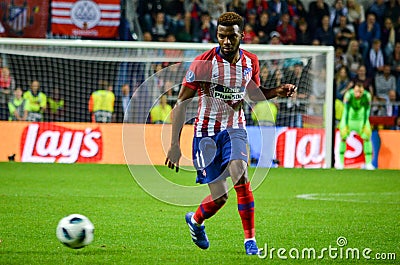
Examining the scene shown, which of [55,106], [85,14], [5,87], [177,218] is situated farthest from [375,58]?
[177,218]

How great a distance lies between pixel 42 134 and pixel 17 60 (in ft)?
7.52

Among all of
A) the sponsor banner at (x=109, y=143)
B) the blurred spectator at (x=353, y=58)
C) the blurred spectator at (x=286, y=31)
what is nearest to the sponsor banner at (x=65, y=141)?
the sponsor banner at (x=109, y=143)

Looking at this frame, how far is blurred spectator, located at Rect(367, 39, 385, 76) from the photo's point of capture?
22078 millimetres

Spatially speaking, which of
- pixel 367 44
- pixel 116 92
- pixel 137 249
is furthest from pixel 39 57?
pixel 137 249

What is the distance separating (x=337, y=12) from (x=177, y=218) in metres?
14.1

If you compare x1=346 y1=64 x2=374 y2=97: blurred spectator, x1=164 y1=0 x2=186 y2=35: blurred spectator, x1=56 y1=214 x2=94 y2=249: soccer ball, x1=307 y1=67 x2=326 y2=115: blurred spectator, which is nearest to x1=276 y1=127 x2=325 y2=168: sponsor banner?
x1=307 y1=67 x2=326 y2=115: blurred spectator

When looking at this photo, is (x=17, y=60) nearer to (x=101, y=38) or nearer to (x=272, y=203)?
(x=101, y=38)

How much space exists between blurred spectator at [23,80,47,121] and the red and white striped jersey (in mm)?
11466

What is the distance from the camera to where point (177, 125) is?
721 cm

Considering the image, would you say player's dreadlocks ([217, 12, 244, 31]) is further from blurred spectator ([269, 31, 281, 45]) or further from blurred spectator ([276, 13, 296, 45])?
blurred spectator ([276, 13, 296, 45])

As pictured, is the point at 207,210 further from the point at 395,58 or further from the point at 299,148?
the point at 395,58

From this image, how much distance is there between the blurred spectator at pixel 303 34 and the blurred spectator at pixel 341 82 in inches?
72.1

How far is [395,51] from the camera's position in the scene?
22531 mm

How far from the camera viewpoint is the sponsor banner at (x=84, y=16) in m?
21.1
